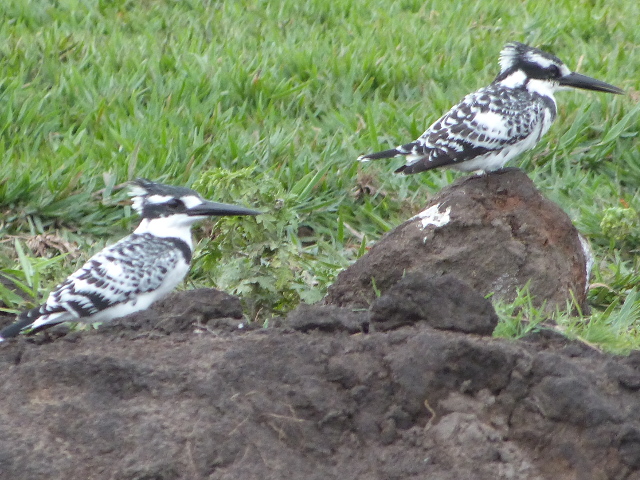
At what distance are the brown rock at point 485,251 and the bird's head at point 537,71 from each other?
1.19m

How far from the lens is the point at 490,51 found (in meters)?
7.28

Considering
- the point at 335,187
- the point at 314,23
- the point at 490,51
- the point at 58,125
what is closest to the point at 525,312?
the point at 335,187

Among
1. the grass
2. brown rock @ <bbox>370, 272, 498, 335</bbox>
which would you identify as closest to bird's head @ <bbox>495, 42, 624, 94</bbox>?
the grass

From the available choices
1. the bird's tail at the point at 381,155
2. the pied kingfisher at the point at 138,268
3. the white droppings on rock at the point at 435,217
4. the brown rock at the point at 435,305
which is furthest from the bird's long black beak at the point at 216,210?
the brown rock at the point at 435,305

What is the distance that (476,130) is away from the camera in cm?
482

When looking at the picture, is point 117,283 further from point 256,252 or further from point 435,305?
point 435,305

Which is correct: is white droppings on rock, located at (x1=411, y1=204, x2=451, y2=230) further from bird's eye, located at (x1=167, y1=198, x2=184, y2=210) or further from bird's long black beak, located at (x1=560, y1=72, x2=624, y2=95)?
bird's long black beak, located at (x1=560, y1=72, x2=624, y2=95)

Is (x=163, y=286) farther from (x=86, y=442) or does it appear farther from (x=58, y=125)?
(x=58, y=125)

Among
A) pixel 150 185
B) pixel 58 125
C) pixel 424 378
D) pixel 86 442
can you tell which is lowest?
pixel 58 125

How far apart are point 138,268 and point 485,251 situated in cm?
149

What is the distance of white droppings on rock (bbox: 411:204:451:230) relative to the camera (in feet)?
13.7

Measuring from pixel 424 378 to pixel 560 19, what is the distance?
5.66 metres

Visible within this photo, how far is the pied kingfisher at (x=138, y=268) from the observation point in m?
3.84

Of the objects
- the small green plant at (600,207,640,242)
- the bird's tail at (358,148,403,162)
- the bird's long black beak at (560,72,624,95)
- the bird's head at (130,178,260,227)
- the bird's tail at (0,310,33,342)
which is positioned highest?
the bird's long black beak at (560,72,624,95)
